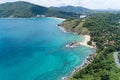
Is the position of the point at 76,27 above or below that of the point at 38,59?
above

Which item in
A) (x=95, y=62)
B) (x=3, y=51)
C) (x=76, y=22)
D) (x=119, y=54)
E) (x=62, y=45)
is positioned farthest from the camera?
(x=76, y=22)

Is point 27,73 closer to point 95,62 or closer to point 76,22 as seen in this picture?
point 95,62

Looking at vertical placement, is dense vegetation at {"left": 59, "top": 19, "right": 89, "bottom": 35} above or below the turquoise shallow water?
above

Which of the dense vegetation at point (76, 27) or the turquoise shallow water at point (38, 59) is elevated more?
the dense vegetation at point (76, 27)

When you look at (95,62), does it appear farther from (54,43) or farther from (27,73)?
(54,43)

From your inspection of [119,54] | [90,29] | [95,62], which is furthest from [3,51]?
[90,29]

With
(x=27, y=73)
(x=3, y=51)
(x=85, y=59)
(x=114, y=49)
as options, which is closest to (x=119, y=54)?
(x=114, y=49)

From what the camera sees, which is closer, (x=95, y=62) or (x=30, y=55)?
(x=95, y=62)

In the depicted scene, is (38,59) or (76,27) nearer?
(38,59)

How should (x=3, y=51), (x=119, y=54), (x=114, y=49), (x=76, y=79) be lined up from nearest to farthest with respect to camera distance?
(x=76, y=79), (x=119, y=54), (x=114, y=49), (x=3, y=51)

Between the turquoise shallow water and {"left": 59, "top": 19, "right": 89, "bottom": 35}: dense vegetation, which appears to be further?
{"left": 59, "top": 19, "right": 89, "bottom": 35}: dense vegetation

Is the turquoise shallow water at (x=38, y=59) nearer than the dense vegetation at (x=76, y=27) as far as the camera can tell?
Yes
